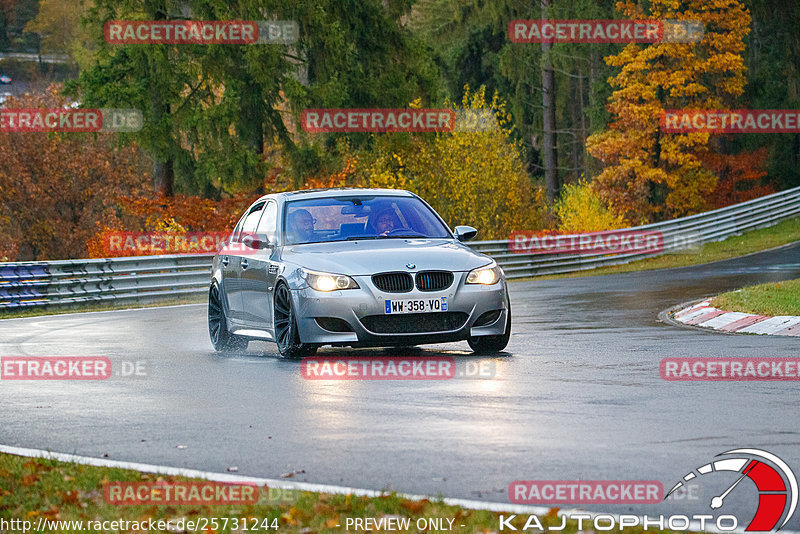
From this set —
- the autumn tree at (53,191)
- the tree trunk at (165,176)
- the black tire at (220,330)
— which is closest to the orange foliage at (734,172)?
the tree trunk at (165,176)

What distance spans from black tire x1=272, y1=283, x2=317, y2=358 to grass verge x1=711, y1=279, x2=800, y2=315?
22.7 feet

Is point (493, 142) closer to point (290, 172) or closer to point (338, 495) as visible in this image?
point (290, 172)

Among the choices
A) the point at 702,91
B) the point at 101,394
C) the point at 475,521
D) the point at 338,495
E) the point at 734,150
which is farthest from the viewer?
the point at 734,150

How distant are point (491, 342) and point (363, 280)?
67.7 inches

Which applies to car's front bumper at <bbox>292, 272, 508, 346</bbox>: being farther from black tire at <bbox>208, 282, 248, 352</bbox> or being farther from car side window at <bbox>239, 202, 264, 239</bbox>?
car side window at <bbox>239, 202, 264, 239</bbox>

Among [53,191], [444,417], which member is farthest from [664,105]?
[444,417]

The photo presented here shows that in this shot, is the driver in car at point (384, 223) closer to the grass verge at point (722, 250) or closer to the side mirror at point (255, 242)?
the side mirror at point (255, 242)

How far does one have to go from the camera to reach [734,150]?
61188mm

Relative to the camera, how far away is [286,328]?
13961 mm

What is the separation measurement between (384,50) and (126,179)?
997cm

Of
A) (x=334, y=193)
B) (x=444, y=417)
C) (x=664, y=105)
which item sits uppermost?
(x=664, y=105)

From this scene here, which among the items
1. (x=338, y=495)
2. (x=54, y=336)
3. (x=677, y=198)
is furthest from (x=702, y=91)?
(x=338, y=495)

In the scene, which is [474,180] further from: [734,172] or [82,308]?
[82,308]

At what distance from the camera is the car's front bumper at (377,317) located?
1320 cm
